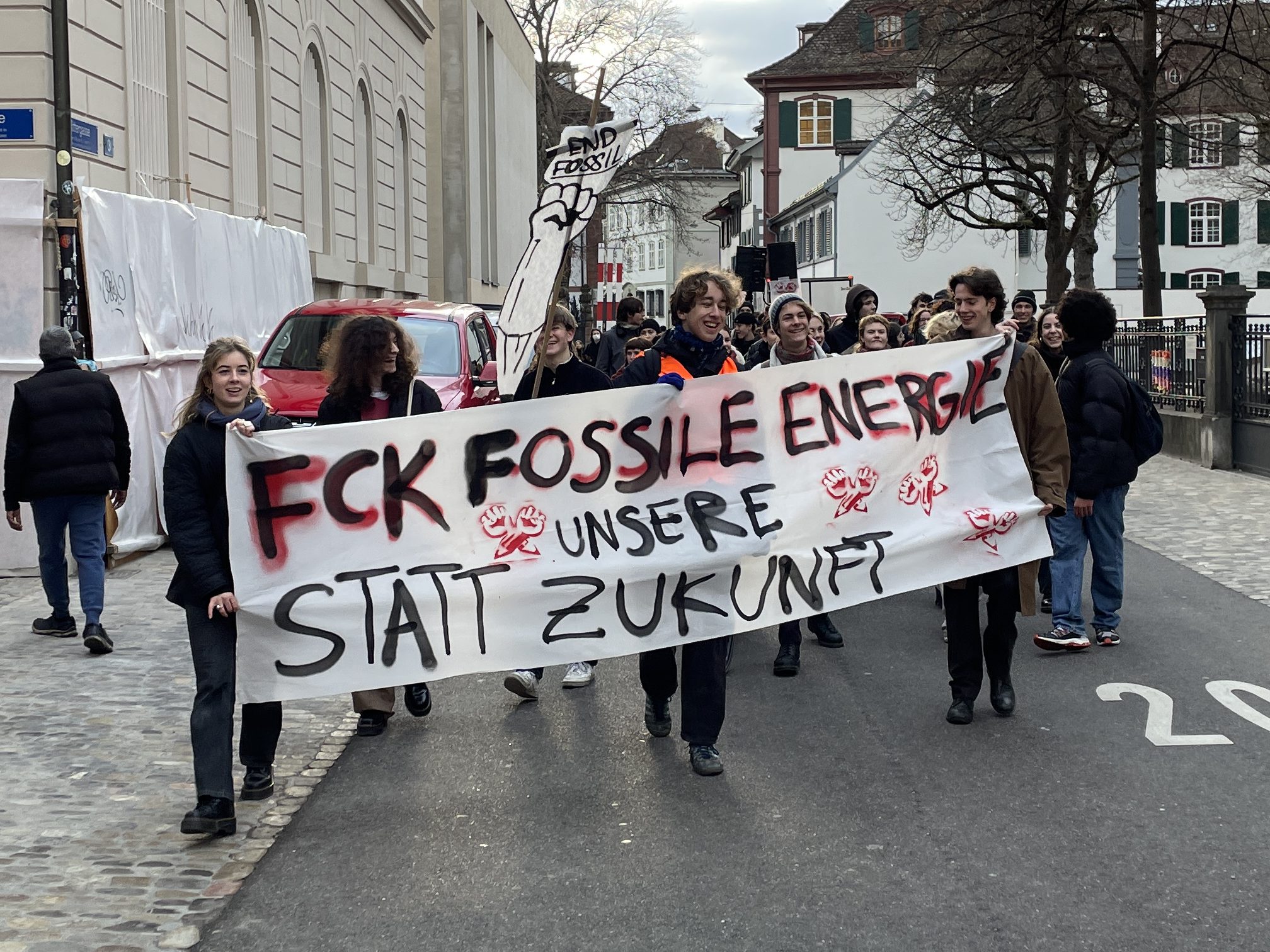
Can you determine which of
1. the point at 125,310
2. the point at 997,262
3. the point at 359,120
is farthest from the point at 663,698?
the point at 997,262

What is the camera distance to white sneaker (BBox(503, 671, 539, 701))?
7.41m

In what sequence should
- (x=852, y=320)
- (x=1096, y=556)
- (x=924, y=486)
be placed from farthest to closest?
(x=852, y=320) < (x=1096, y=556) < (x=924, y=486)

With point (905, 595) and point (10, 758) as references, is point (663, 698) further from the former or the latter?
point (905, 595)

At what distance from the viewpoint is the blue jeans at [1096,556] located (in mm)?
8453

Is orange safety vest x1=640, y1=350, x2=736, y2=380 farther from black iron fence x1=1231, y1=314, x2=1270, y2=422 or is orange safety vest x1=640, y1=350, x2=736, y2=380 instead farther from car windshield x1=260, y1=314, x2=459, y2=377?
black iron fence x1=1231, y1=314, x2=1270, y2=422

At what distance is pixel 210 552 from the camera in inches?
215

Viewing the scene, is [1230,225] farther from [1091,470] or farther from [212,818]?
[212,818]

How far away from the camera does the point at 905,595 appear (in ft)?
34.5

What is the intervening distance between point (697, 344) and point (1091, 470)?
280cm

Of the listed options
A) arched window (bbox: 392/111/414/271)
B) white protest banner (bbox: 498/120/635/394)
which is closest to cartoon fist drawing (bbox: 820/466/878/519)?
white protest banner (bbox: 498/120/635/394)

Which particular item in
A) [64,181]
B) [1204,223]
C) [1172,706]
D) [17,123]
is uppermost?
[1204,223]

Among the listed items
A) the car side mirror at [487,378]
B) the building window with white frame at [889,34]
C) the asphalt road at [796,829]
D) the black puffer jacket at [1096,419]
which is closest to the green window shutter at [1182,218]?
the building window with white frame at [889,34]

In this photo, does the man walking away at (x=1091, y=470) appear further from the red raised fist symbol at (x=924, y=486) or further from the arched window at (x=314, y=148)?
the arched window at (x=314, y=148)

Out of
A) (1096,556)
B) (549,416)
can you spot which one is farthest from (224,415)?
(1096,556)
